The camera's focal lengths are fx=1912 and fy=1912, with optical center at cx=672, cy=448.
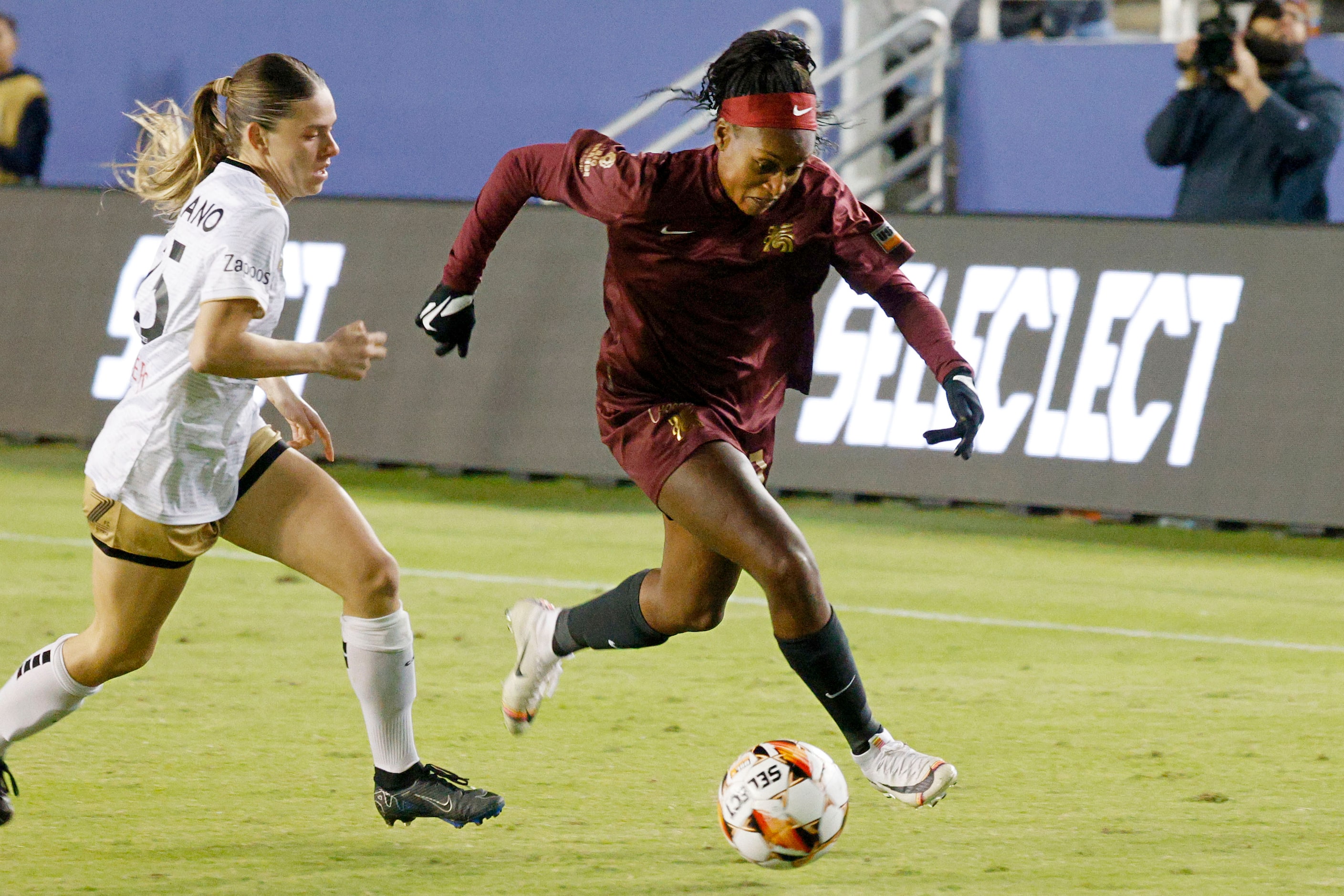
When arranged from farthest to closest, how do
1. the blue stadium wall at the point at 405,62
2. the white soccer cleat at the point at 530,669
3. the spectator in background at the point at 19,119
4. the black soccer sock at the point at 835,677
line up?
the blue stadium wall at the point at 405,62, the spectator in background at the point at 19,119, the white soccer cleat at the point at 530,669, the black soccer sock at the point at 835,677

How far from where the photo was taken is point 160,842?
16.0 feet

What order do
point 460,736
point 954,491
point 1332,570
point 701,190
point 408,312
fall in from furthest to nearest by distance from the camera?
point 408,312 → point 954,491 → point 1332,570 → point 460,736 → point 701,190

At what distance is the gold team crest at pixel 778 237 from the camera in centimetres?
529

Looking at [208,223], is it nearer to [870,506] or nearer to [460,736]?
[460,736]

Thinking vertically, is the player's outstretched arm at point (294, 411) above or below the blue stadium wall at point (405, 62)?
above

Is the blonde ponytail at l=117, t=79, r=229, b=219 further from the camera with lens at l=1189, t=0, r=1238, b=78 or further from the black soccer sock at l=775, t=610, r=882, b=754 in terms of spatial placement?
the camera with lens at l=1189, t=0, r=1238, b=78

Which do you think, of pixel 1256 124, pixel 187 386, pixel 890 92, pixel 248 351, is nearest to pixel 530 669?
pixel 187 386

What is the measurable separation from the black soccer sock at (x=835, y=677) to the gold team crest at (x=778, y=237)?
1024 millimetres

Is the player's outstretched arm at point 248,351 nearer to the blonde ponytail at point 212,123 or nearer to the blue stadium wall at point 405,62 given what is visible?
the blonde ponytail at point 212,123

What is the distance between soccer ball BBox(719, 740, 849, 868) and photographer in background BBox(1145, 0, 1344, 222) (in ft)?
24.5

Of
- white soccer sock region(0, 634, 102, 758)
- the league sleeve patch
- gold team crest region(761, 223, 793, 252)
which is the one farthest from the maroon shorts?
white soccer sock region(0, 634, 102, 758)

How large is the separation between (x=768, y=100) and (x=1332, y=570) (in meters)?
5.73

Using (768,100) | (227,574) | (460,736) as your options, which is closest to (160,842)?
(460,736)

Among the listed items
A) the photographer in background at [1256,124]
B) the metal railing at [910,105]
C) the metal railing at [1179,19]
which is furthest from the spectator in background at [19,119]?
the photographer in background at [1256,124]
